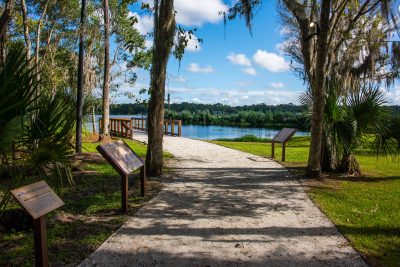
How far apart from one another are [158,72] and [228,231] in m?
4.78

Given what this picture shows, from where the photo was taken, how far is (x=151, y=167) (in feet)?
29.3

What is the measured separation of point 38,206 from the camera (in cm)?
327

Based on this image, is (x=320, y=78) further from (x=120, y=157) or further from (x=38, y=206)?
(x=38, y=206)

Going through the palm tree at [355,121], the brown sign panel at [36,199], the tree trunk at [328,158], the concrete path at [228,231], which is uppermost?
the palm tree at [355,121]

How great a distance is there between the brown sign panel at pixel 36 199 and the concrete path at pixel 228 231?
86 centimetres

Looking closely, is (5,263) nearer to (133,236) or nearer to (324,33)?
(133,236)

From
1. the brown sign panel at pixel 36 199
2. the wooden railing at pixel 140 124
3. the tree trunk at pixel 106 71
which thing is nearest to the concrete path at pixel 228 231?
the brown sign panel at pixel 36 199

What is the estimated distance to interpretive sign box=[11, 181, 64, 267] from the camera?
3166 millimetres

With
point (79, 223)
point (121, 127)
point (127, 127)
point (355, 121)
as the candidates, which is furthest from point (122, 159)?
point (121, 127)

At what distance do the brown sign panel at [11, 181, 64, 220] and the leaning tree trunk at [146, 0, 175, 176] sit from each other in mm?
5302

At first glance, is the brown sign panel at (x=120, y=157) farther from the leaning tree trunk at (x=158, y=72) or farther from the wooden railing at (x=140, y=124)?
the wooden railing at (x=140, y=124)

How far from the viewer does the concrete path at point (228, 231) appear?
4.08m

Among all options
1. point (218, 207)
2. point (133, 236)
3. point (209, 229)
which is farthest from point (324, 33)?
point (133, 236)

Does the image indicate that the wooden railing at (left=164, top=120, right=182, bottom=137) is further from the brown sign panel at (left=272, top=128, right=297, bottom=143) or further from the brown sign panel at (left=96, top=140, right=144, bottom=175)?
the brown sign panel at (left=96, top=140, right=144, bottom=175)
